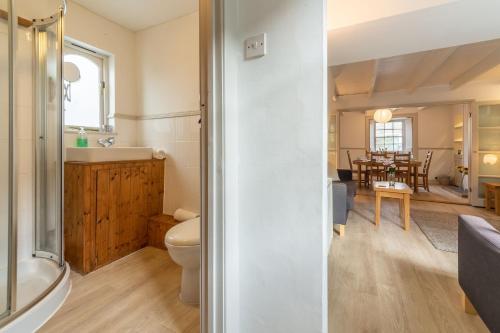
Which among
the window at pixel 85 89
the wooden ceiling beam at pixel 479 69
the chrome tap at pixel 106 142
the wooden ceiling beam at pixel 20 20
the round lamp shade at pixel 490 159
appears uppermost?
the wooden ceiling beam at pixel 479 69

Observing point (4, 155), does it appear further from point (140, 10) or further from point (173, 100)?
point (140, 10)

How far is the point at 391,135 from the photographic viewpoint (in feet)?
23.9

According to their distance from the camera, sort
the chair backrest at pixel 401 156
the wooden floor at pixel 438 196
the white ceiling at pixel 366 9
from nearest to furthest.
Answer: the white ceiling at pixel 366 9, the wooden floor at pixel 438 196, the chair backrest at pixel 401 156

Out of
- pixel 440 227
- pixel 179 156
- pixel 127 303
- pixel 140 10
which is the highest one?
pixel 140 10

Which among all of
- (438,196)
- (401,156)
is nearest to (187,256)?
(438,196)

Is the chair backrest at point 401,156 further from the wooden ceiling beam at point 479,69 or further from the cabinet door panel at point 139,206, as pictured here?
the cabinet door panel at point 139,206

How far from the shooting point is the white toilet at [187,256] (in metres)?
1.39

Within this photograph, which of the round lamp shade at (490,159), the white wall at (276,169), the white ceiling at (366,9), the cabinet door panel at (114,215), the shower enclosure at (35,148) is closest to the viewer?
the white wall at (276,169)

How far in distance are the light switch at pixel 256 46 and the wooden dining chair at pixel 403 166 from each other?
199 inches

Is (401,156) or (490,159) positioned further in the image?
(401,156)

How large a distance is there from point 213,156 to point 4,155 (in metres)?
1.56

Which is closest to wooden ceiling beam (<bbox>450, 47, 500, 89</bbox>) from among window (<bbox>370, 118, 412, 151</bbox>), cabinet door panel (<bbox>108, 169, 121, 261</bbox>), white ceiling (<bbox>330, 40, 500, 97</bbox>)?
white ceiling (<bbox>330, 40, 500, 97</bbox>)

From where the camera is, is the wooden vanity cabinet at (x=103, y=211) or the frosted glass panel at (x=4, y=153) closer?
the frosted glass panel at (x=4, y=153)

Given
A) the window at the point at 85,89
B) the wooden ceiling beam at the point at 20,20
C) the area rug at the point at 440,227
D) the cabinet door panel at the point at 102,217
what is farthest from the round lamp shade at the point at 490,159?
the wooden ceiling beam at the point at 20,20
